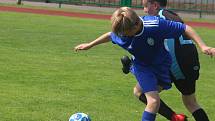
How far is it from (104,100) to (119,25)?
2.78m

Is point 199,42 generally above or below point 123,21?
below

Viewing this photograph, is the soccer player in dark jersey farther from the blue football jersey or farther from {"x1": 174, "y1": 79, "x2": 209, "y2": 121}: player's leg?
the blue football jersey

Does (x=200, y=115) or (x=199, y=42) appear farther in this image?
(x=200, y=115)

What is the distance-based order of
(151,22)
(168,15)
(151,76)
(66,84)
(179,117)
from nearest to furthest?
(151,22) → (151,76) → (179,117) → (168,15) → (66,84)

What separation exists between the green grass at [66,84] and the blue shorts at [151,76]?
1109 millimetres

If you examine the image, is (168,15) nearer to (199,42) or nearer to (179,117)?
(199,42)

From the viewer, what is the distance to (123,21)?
17.4 feet

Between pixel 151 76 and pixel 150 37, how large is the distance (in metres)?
0.42

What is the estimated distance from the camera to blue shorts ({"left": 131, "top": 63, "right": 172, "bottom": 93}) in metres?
5.73

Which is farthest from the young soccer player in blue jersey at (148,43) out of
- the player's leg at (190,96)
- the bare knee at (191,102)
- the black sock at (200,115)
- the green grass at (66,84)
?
the green grass at (66,84)

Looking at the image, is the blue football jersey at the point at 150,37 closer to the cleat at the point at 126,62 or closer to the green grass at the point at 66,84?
the cleat at the point at 126,62

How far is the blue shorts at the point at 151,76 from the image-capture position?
5734 millimetres

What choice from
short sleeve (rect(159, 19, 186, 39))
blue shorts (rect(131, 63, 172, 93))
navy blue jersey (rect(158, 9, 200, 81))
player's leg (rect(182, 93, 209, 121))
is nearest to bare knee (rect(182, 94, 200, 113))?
player's leg (rect(182, 93, 209, 121))

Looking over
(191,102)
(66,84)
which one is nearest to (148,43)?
(191,102)
